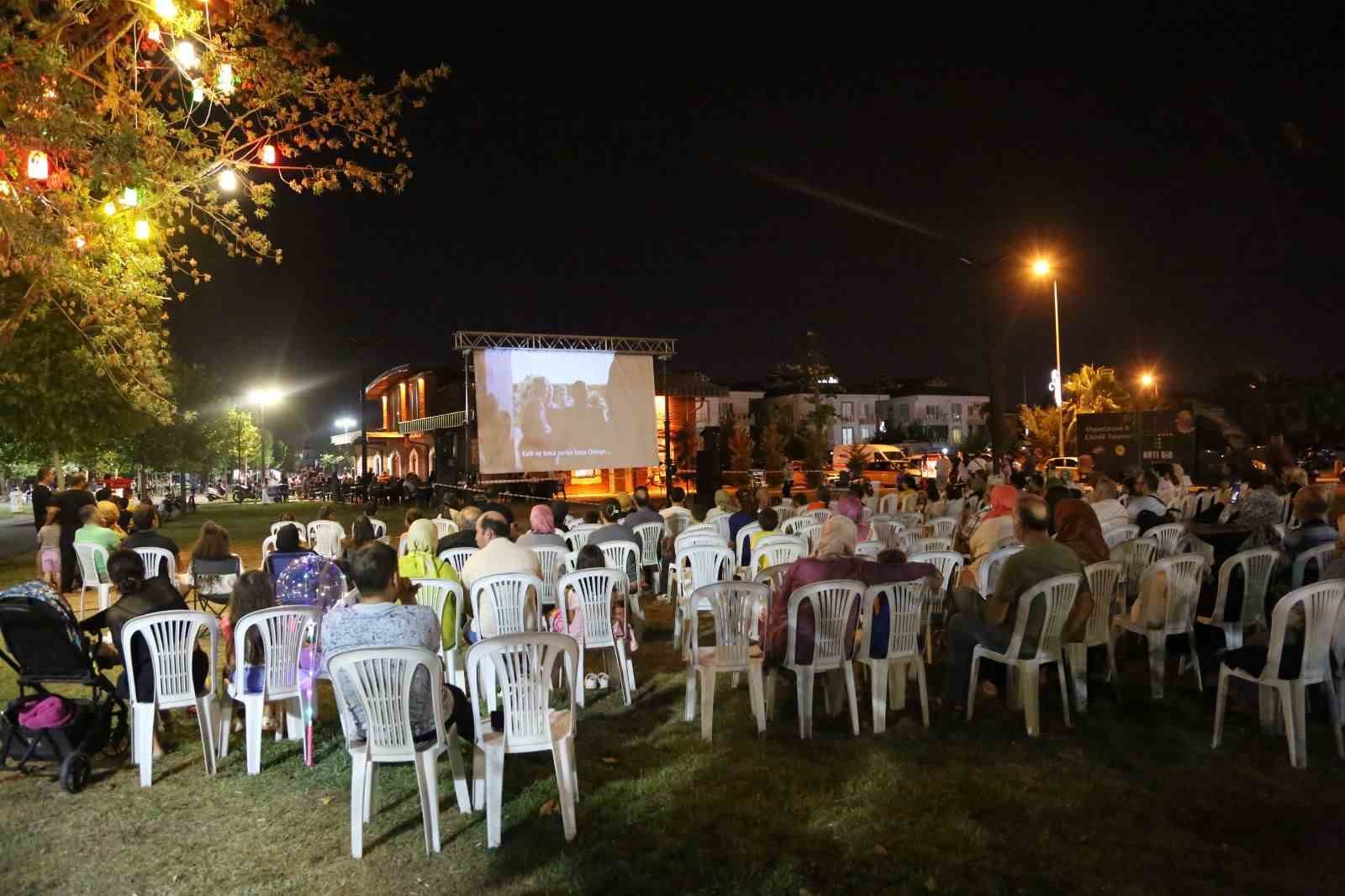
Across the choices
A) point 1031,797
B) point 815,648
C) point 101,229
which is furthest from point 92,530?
point 1031,797

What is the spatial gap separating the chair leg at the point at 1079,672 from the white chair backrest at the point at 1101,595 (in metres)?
0.16

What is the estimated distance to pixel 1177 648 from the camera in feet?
18.0

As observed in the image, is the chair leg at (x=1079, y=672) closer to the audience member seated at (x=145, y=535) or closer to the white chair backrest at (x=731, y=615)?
the white chair backrest at (x=731, y=615)

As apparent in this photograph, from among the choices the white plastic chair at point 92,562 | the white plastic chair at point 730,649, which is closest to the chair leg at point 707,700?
the white plastic chair at point 730,649

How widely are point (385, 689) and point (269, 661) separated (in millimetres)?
1420

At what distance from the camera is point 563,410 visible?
21594mm

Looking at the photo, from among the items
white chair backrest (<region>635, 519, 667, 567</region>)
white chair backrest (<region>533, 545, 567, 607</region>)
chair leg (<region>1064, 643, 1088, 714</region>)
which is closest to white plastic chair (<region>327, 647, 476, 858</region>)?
white chair backrest (<region>533, 545, 567, 607</region>)

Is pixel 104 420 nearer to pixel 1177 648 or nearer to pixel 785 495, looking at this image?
pixel 785 495

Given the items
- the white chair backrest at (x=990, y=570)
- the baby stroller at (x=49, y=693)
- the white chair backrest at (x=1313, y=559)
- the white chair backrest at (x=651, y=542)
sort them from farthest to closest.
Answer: the white chair backrest at (x=651, y=542), the white chair backrest at (x=990, y=570), the white chair backrest at (x=1313, y=559), the baby stroller at (x=49, y=693)

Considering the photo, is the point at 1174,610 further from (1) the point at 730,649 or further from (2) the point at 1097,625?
(1) the point at 730,649

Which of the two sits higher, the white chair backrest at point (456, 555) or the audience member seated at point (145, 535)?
the audience member seated at point (145, 535)

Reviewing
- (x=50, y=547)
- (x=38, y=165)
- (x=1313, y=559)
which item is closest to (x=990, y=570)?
(x=1313, y=559)

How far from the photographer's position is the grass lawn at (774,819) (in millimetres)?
3193

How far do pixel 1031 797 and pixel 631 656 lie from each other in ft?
10.3
